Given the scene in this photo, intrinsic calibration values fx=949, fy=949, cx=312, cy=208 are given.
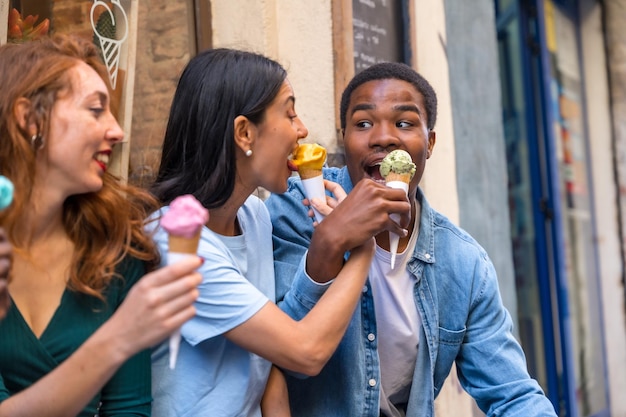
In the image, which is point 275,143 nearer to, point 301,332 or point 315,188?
point 315,188

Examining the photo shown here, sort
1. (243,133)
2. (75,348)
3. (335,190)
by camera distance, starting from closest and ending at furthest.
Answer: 1. (75,348)
2. (243,133)
3. (335,190)

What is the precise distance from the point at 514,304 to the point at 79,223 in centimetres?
460

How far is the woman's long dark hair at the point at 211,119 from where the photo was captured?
9.05 feet

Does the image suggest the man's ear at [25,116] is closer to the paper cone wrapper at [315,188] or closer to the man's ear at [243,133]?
the man's ear at [243,133]

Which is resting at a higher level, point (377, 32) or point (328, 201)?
point (377, 32)

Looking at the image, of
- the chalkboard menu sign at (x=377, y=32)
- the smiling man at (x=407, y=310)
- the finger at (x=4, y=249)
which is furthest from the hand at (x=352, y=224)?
the chalkboard menu sign at (x=377, y=32)

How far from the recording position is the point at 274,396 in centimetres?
285

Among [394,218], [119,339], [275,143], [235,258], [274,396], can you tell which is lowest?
[274,396]

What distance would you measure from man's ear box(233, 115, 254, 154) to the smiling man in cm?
44

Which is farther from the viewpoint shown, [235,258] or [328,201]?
[328,201]

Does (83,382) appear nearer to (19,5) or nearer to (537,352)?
(19,5)

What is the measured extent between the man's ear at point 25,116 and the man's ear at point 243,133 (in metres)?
0.68

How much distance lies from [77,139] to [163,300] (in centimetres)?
58

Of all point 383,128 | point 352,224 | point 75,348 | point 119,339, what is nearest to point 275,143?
point 352,224
